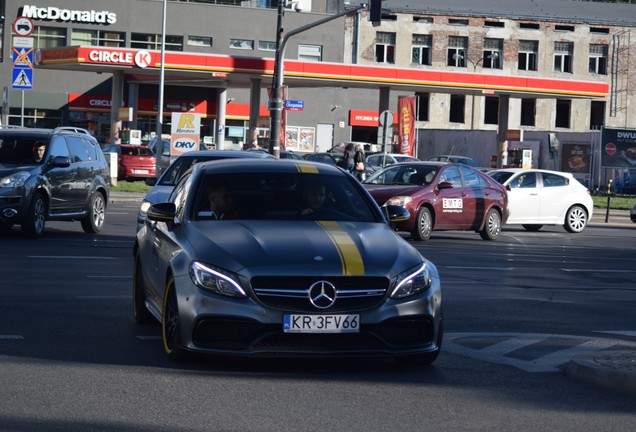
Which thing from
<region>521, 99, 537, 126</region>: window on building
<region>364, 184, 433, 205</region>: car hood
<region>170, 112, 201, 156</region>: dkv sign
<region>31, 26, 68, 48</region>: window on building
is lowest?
<region>364, 184, 433, 205</region>: car hood

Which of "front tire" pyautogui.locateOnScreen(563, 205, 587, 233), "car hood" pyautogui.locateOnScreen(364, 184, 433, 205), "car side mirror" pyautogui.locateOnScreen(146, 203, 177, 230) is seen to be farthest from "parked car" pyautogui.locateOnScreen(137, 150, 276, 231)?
"front tire" pyautogui.locateOnScreen(563, 205, 587, 233)

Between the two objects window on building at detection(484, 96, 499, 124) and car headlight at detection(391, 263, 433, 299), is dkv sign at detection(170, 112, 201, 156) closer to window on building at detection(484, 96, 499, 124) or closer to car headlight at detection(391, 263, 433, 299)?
car headlight at detection(391, 263, 433, 299)

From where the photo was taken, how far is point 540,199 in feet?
97.3

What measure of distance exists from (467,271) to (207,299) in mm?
9989

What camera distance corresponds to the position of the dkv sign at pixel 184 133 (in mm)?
34625

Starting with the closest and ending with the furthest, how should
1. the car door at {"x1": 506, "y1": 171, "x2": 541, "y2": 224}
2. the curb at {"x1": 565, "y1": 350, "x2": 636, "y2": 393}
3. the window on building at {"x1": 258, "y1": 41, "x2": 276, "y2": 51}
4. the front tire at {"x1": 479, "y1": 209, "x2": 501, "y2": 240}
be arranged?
the curb at {"x1": 565, "y1": 350, "x2": 636, "y2": 393} < the front tire at {"x1": 479, "y1": 209, "x2": 501, "y2": 240} < the car door at {"x1": 506, "y1": 171, "x2": 541, "y2": 224} < the window on building at {"x1": 258, "y1": 41, "x2": 276, "y2": 51}

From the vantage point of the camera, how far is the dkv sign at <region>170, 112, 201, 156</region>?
34.6m

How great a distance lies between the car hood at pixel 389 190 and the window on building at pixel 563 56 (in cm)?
5719

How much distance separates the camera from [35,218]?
20.1 m

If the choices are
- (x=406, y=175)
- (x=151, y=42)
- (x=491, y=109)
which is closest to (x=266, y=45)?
(x=151, y=42)

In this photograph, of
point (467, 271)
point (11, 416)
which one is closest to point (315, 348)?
point (11, 416)

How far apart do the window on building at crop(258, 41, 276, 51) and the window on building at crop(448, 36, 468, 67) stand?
1131 centimetres

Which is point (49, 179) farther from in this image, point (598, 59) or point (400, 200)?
point (598, 59)

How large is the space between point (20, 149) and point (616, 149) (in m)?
25.9
